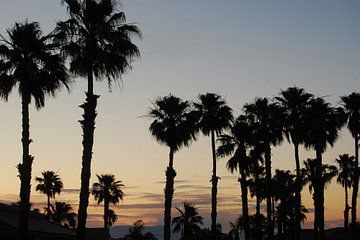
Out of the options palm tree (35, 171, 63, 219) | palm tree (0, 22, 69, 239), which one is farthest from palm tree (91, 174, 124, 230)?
palm tree (0, 22, 69, 239)

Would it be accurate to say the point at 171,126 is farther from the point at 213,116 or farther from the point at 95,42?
the point at 95,42

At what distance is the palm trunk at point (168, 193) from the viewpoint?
52.0m

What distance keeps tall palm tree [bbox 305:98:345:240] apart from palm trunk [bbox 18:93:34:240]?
2954cm

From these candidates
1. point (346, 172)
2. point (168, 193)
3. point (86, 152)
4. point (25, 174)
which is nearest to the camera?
point (86, 152)

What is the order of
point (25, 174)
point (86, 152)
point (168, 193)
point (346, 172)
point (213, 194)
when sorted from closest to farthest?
point (86, 152) < point (25, 174) < point (168, 193) < point (213, 194) < point (346, 172)

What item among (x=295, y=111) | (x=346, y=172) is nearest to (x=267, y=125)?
(x=295, y=111)

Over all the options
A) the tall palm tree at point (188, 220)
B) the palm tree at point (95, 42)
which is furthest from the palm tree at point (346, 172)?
the palm tree at point (95, 42)

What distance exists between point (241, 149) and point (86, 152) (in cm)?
3328

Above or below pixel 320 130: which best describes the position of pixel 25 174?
below

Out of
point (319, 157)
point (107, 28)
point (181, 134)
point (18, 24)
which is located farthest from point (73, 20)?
point (319, 157)

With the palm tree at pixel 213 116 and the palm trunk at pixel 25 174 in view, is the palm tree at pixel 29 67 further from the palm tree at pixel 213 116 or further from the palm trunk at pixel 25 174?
the palm tree at pixel 213 116

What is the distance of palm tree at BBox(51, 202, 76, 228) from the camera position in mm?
103019

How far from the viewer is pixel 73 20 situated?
32.6 metres

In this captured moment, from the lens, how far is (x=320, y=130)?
55.6 metres
